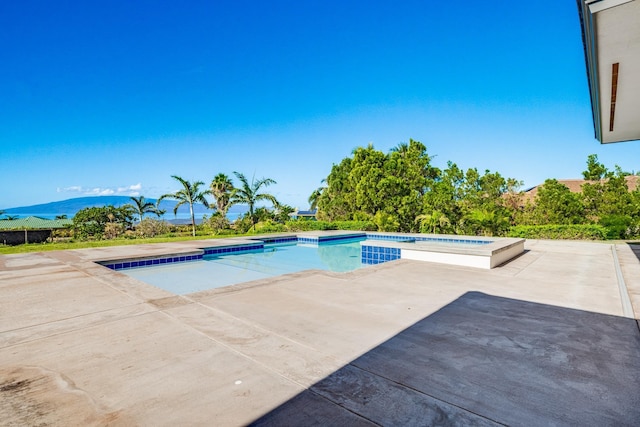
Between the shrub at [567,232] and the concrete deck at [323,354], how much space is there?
8.30m

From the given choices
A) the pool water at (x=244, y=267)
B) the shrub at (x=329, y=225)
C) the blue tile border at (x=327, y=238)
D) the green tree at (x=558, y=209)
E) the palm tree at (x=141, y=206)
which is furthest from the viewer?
the palm tree at (x=141, y=206)

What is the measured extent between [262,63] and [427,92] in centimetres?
973

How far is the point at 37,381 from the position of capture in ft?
7.54

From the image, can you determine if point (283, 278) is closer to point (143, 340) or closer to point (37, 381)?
point (143, 340)

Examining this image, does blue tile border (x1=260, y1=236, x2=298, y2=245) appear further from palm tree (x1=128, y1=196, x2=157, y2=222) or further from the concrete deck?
palm tree (x1=128, y1=196, x2=157, y2=222)

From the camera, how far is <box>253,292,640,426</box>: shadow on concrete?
1.85m

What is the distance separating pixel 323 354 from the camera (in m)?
2.70

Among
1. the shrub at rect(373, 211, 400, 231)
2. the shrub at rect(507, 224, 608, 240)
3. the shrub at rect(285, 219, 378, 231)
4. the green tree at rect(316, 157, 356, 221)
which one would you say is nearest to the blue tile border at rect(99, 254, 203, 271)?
the shrub at rect(285, 219, 378, 231)

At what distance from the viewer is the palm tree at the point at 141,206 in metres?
24.9

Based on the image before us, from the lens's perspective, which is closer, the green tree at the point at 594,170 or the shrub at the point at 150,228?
the shrub at the point at 150,228

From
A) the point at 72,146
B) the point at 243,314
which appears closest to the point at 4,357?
the point at 243,314

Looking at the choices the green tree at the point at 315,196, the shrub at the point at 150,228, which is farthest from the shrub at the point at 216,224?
the green tree at the point at 315,196

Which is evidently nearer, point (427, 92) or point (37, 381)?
point (37, 381)

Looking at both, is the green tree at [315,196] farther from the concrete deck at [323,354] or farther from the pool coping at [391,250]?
the concrete deck at [323,354]
